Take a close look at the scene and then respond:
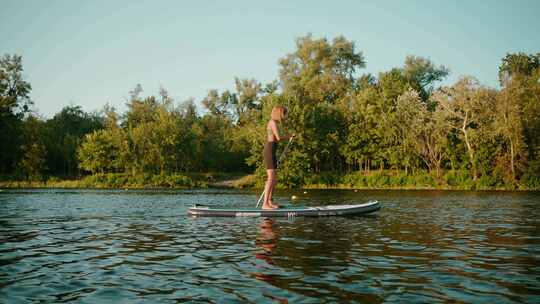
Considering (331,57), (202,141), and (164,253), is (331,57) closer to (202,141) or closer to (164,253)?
(202,141)

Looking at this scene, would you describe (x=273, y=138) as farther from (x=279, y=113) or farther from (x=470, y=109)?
(x=470, y=109)

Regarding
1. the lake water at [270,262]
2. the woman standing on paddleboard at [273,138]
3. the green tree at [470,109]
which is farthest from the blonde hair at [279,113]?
the green tree at [470,109]

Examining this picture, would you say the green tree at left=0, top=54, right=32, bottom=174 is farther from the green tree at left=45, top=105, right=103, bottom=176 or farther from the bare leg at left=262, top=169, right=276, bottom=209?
the bare leg at left=262, top=169, right=276, bottom=209

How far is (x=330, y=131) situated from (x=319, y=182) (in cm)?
879

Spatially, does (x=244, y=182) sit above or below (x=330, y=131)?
below

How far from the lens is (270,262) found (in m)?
8.81

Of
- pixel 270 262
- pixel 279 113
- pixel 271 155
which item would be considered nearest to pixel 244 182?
pixel 271 155

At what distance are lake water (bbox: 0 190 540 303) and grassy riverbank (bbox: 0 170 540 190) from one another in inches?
1472

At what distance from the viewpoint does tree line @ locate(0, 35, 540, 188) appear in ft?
171

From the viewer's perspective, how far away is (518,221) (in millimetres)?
16469

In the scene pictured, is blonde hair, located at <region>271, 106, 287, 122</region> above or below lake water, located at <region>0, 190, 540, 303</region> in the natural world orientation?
above

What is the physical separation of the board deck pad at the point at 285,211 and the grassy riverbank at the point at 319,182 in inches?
1438

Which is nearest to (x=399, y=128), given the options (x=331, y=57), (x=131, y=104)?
(x=331, y=57)

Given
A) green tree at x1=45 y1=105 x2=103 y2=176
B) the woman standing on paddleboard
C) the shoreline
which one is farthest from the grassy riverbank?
the woman standing on paddleboard
